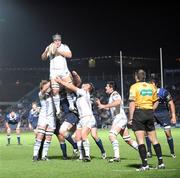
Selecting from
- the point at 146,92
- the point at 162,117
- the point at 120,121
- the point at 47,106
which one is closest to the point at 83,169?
the point at 146,92

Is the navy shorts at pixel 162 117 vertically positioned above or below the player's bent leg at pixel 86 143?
above

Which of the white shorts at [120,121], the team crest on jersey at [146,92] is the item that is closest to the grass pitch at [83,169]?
the white shorts at [120,121]

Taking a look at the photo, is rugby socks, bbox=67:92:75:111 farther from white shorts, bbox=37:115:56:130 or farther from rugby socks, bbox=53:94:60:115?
white shorts, bbox=37:115:56:130

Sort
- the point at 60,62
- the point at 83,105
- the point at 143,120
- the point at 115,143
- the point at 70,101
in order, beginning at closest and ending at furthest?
the point at 143,120, the point at 60,62, the point at 115,143, the point at 83,105, the point at 70,101

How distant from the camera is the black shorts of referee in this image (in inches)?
474

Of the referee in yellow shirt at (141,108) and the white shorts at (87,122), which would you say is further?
the white shorts at (87,122)

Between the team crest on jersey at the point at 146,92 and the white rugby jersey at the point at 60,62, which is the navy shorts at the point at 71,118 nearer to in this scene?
the white rugby jersey at the point at 60,62

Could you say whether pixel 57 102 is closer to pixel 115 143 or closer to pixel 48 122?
pixel 48 122

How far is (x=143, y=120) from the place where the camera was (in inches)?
475

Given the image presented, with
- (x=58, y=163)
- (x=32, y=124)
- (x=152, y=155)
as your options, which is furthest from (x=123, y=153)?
(x=32, y=124)

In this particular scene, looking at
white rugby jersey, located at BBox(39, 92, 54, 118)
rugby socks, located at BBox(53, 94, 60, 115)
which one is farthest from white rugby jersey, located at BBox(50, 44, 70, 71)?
white rugby jersey, located at BBox(39, 92, 54, 118)

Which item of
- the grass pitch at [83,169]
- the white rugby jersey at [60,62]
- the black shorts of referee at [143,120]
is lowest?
the grass pitch at [83,169]

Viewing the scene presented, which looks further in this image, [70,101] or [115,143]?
[70,101]

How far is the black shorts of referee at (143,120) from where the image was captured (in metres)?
12.0
